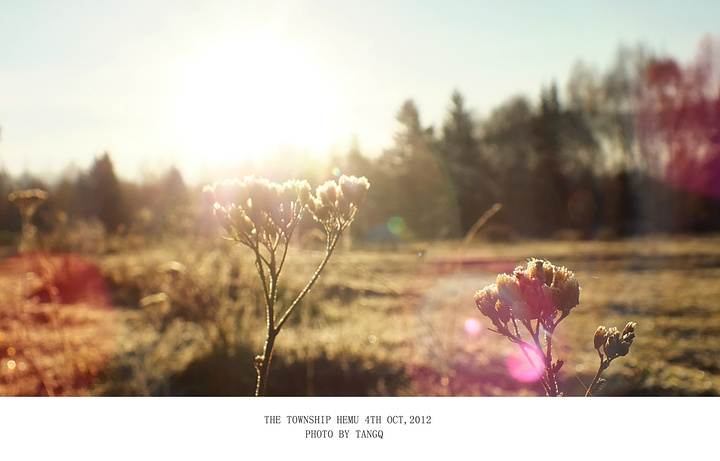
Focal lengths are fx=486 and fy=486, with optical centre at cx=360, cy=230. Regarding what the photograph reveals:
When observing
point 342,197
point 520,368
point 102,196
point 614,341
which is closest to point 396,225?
point 520,368

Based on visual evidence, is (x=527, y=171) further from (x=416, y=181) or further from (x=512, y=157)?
(x=416, y=181)

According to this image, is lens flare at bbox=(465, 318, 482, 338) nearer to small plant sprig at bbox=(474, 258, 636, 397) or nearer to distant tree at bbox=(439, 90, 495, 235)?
distant tree at bbox=(439, 90, 495, 235)

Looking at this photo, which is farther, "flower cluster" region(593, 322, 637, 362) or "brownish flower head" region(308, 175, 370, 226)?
"brownish flower head" region(308, 175, 370, 226)

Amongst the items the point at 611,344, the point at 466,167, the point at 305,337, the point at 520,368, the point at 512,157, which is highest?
the point at 512,157

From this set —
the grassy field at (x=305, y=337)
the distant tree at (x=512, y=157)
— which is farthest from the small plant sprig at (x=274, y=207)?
the distant tree at (x=512, y=157)

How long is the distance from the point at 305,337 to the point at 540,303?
83.2 inches

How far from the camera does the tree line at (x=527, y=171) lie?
2715 millimetres

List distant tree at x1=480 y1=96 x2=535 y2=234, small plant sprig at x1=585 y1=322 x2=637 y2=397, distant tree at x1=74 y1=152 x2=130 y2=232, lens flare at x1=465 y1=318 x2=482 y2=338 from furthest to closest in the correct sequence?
1. distant tree at x1=480 y1=96 x2=535 y2=234
2. lens flare at x1=465 y1=318 x2=482 y2=338
3. distant tree at x1=74 y1=152 x2=130 y2=232
4. small plant sprig at x1=585 y1=322 x2=637 y2=397

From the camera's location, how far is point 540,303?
673mm

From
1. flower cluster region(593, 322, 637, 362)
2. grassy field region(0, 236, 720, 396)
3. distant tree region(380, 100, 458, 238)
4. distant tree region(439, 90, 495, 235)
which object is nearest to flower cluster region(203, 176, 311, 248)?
flower cluster region(593, 322, 637, 362)

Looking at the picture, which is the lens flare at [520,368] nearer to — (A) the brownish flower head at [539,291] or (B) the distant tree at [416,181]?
(B) the distant tree at [416,181]

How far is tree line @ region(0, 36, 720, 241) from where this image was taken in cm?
271
